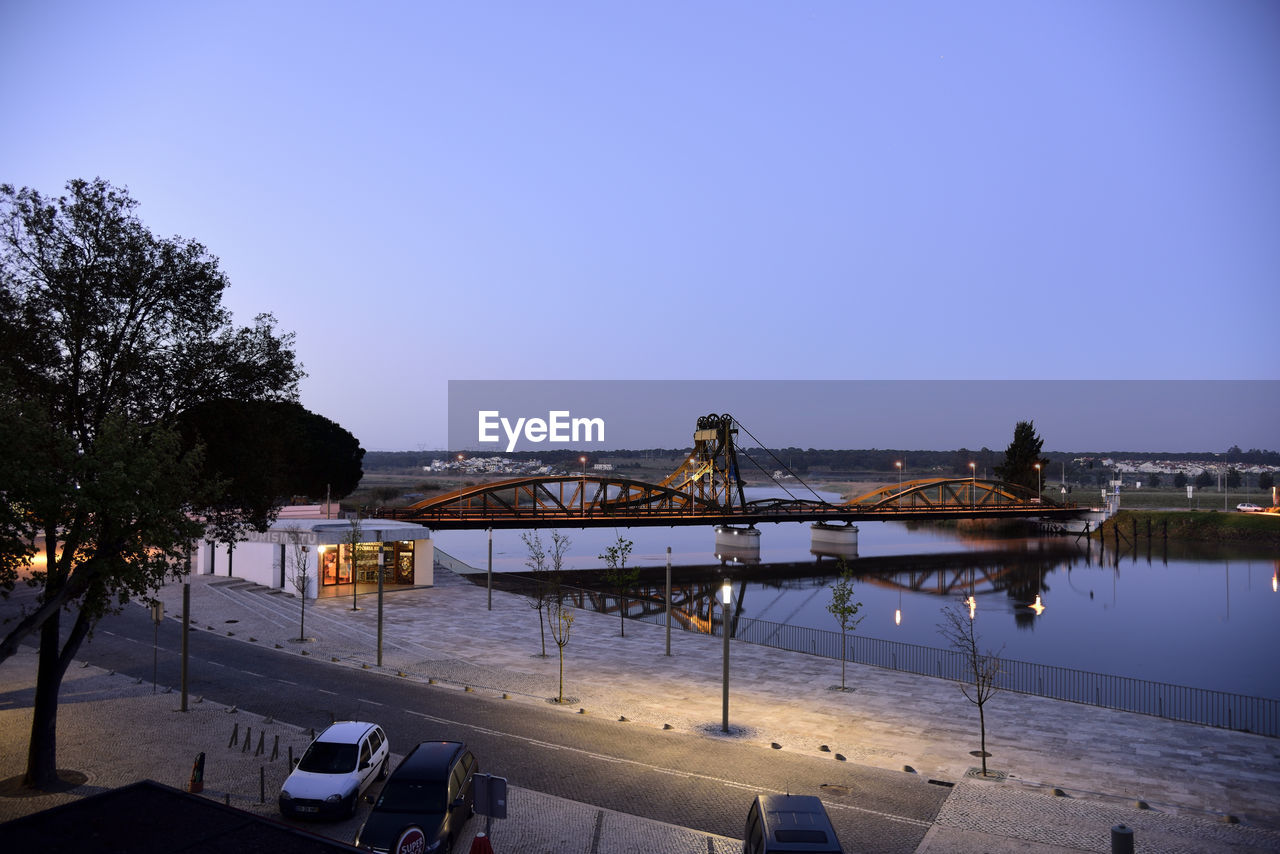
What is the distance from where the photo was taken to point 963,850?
52.0ft

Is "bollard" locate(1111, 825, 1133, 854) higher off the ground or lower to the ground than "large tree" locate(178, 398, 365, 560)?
lower

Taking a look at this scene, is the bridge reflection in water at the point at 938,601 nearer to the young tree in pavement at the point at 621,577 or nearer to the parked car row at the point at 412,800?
the young tree in pavement at the point at 621,577

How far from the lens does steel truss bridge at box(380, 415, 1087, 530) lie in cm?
8225

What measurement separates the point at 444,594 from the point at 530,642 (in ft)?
51.1

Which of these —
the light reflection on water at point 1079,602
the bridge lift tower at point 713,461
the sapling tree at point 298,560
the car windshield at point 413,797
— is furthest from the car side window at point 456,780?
the bridge lift tower at point 713,461

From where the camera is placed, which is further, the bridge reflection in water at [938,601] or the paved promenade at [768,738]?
the bridge reflection in water at [938,601]

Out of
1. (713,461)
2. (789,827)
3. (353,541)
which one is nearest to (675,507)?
(713,461)

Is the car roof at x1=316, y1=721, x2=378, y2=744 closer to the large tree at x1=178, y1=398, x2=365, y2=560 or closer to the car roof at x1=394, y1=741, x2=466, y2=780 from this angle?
the car roof at x1=394, y1=741, x2=466, y2=780

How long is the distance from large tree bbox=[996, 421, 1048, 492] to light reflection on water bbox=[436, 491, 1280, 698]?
1645 inches

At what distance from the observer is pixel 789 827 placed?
43.4 ft

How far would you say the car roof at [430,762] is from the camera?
1595 cm

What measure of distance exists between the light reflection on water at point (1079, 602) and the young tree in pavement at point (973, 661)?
117 cm

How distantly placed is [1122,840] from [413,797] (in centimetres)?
1195

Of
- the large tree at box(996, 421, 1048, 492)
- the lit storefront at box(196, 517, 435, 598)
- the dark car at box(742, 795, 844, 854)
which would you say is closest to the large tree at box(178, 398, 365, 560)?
the lit storefront at box(196, 517, 435, 598)
